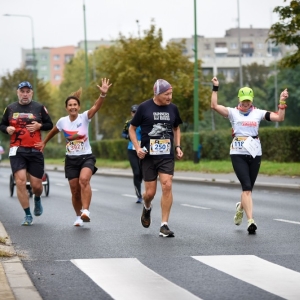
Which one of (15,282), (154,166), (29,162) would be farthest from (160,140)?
(15,282)

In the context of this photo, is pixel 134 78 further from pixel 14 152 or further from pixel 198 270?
pixel 198 270

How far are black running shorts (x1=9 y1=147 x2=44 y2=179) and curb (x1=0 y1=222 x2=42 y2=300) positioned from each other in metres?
4.12

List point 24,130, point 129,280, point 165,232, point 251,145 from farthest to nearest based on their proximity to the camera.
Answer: point 24,130 < point 251,145 < point 165,232 < point 129,280

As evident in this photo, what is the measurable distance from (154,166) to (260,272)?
380 cm

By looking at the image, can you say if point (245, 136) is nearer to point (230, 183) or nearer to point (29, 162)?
point (29, 162)

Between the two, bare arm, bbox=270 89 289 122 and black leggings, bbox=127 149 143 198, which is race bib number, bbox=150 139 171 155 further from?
black leggings, bbox=127 149 143 198

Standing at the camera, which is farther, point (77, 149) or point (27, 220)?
point (27, 220)

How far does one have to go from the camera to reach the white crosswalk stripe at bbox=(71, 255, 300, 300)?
7.57 meters

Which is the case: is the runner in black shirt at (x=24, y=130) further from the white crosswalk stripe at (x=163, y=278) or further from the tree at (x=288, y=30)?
the tree at (x=288, y=30)

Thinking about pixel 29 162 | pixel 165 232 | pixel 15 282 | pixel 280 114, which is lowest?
pixel 165 232

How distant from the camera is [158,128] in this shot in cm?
1215

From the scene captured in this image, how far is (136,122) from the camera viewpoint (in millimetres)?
12320

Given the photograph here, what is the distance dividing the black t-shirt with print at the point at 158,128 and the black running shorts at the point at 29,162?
2.20m

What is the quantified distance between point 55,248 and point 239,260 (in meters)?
2.28
